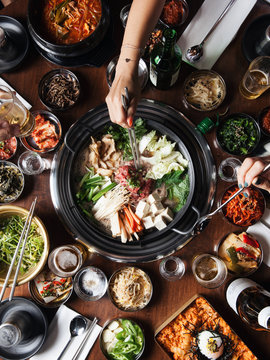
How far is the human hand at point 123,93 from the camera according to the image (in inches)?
97.2

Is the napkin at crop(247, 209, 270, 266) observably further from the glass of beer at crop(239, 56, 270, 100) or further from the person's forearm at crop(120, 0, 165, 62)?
the person's forearm at crop(120, 0, 165, 62)

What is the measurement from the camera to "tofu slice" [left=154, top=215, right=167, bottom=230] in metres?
2.97

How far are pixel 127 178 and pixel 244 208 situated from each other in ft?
3.85

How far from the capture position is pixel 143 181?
3.22 m

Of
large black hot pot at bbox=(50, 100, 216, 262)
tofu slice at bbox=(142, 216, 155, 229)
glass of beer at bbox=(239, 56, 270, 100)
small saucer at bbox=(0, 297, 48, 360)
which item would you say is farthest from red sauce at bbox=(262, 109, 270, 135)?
small saucer at bbox=(0, 297, 48, 360)

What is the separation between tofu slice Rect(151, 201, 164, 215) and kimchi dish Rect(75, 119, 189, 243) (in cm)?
2

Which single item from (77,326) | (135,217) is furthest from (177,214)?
(77,326)

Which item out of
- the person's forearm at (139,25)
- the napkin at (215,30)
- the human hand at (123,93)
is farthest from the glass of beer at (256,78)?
the human hand at (123,93)

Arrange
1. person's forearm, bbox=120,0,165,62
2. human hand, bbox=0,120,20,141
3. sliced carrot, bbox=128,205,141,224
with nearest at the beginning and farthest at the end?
person's forearm, bbox=120,0,165,62 → human hand, bbox=0,120,20,141 → sliced carrot, bbox=128,205,141,224

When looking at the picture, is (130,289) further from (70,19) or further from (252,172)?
(70,19)

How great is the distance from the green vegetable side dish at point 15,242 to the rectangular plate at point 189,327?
4.32 ft

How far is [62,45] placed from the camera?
2822 mm

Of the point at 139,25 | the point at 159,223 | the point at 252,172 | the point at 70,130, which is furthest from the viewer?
the point at 70,130

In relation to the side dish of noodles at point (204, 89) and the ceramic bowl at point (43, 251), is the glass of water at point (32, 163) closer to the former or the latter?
the ceramic bowl at point (43, 251)
